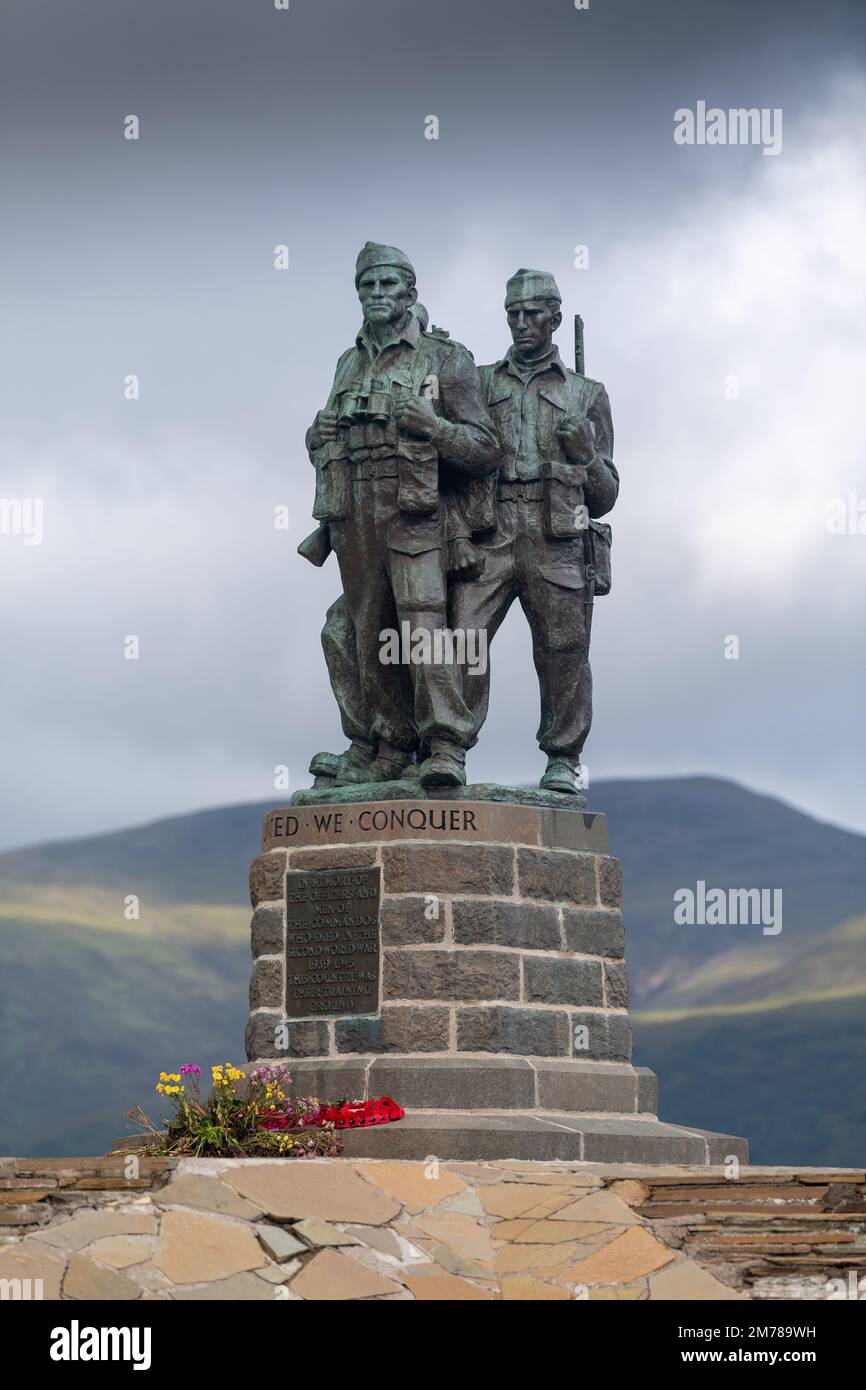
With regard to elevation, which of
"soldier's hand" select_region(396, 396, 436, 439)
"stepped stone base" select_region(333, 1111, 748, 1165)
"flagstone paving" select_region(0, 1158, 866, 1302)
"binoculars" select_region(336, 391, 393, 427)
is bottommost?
"flagstone paving" select_region(0, 1158, 866, 1302)

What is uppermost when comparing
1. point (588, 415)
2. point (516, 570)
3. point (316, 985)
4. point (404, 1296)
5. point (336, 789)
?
point (588, 415)

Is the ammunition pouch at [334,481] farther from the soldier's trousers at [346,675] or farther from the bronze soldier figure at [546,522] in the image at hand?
the bronze soldier figure at [546,522]

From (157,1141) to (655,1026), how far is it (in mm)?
39990

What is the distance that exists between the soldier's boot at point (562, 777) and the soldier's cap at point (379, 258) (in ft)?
13.3

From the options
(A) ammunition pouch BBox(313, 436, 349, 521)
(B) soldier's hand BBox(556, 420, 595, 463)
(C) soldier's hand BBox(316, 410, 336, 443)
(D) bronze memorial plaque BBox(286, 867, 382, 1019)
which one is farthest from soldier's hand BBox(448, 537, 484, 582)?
(D) bronze memorial plaque BBox(286, 867, 382, 1019)

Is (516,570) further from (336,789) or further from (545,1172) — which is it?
(545,1172)

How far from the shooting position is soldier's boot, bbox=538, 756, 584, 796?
780 inches

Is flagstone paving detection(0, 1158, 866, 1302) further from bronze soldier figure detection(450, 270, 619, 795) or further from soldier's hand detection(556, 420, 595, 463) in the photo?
soldier's hand detection(556, 420, 595, 463)

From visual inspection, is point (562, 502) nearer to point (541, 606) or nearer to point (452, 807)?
point (541, 606)

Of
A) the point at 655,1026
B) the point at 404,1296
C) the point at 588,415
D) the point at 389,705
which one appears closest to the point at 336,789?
the point at 389,705

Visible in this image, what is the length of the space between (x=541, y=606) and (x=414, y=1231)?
584 cm

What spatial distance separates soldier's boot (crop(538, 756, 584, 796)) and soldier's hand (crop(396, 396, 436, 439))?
2.90 m

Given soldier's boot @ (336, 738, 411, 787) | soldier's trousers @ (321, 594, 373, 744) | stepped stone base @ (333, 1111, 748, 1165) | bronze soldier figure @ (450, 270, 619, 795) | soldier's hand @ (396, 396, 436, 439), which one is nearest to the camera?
stepped stone base @ (333, 1111, 748, 1165)

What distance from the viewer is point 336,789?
762 inches
